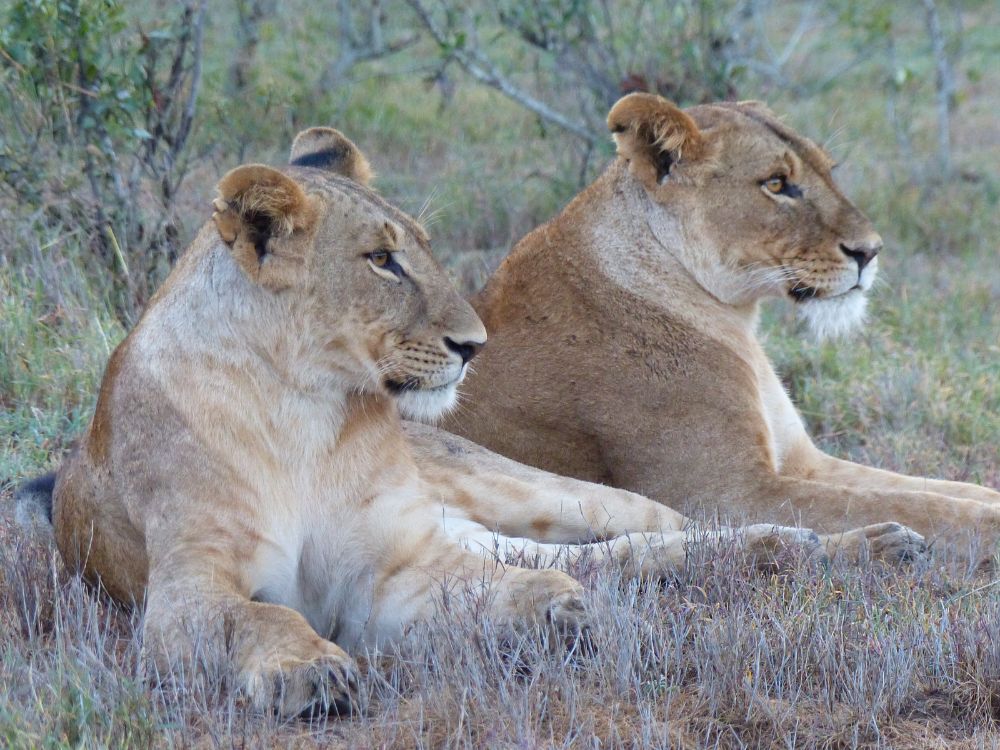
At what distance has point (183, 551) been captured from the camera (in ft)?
10.2

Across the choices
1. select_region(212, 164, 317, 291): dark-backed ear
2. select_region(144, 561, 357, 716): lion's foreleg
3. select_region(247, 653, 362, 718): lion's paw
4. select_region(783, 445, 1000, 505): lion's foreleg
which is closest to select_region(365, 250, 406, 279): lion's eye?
select_region(212, 164, 317, 291): dark-backed ear

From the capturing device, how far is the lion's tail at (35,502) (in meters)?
3.93

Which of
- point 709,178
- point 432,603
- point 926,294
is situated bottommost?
point 432,603

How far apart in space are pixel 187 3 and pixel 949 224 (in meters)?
4.57

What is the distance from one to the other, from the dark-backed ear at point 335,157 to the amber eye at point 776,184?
1.20 metres

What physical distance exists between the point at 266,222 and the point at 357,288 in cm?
25

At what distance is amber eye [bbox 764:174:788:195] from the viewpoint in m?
4.32

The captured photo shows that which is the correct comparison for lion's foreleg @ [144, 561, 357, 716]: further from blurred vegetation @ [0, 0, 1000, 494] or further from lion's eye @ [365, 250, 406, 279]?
blurred vegetation @ [0, 0, 1000, 494]

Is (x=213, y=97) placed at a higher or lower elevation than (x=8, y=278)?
higher

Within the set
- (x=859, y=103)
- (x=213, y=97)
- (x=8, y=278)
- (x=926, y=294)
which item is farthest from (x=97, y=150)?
(x=859, y=103)

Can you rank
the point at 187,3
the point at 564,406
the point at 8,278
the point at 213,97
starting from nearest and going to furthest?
1. the point at 564,406
2. the point at 8,278
3. the point at 187,3
4. the point at 213,97

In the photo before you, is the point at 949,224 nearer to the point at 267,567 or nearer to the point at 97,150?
the point at 97,150

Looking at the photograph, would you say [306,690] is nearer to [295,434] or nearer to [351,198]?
[295,434]

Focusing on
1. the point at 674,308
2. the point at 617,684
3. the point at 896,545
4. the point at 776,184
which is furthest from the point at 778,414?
the point at 617,684
